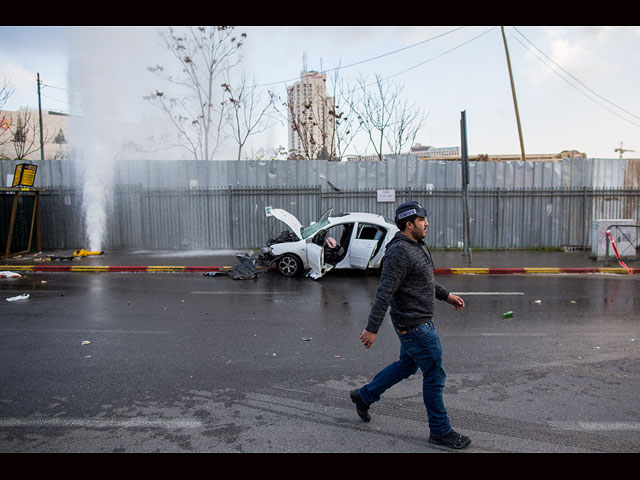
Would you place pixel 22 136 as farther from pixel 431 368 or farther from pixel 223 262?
pixel 431 368

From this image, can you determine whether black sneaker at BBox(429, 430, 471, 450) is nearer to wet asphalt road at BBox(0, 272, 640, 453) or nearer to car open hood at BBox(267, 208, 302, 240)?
wet asphalt road at BBox(0, 272, 640, 453)

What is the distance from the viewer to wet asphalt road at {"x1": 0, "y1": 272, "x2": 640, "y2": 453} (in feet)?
11.5

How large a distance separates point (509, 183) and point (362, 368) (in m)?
13.0

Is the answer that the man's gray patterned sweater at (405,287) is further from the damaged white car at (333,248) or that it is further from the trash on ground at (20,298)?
the trash on ground at (20,298)

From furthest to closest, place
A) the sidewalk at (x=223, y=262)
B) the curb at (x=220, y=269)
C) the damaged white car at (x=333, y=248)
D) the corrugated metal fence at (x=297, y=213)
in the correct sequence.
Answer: the corrugated metal fence at (x=297, y=213)
the sidewalk at (x=223, y=262)
the curb at (x=220, y=269)
the damaged white car at (x=333, y=248)

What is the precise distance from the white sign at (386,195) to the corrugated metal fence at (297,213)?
0.21m

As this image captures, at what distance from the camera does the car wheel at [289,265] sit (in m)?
10.8

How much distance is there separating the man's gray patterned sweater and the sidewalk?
8584 mm

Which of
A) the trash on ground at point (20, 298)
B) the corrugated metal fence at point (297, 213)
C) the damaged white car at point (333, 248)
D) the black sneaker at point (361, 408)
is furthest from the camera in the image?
the corrugated metal fence at point (297, 213)

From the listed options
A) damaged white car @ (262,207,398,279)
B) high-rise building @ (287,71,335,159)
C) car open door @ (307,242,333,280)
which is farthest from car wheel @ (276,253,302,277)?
high-rise building @ (287,71,335,159)

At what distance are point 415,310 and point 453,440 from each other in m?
0.97

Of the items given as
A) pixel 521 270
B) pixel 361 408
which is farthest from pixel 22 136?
pixel 361 408

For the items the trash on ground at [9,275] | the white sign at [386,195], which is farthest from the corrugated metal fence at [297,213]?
the trash on ground at [9,275]

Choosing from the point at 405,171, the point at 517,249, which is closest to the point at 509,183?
the point at 517,249
